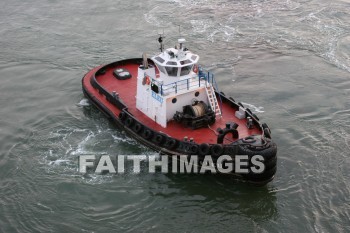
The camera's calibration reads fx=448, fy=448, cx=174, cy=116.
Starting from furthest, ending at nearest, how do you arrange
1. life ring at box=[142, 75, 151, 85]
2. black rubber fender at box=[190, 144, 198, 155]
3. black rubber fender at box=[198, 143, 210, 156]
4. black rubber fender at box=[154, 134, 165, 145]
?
life ring at box=[142, 75, 151, 85], black rubber fender at box=[154, 134, 165, 145], black rubber fender at box=[190, 144, 198, 155], black rubber fender at box=[198, 143, 210, 156]

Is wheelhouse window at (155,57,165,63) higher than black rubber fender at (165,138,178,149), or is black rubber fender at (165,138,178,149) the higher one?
wheelhouse window at (155,57,165,63)

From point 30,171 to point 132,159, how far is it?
3.90 meters

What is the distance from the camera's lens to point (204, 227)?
14.5 m

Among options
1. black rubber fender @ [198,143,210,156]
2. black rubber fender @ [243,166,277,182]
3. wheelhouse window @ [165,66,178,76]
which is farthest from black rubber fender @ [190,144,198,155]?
wheelhouse window @ [165,66,178,76]

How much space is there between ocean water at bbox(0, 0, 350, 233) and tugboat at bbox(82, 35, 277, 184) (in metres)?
1.04

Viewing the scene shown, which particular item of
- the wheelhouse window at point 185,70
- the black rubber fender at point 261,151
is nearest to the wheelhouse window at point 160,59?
the wheelhouse window at point 185,70

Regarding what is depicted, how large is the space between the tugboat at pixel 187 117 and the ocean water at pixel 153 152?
104 cm

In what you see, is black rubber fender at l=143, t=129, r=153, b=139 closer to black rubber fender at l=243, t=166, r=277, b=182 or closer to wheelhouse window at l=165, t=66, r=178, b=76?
wheelhouse window at l=165, t=66, r=178, b=76

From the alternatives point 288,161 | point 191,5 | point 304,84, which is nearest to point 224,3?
point 191,5

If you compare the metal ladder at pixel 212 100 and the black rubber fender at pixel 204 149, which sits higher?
the metal ladder at pixel 212 100

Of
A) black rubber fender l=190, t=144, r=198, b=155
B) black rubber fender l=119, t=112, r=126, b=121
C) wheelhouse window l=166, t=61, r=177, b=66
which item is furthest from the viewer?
black rubber fender l=119, t=112, r=126, b=121

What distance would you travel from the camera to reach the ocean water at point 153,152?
595 inches

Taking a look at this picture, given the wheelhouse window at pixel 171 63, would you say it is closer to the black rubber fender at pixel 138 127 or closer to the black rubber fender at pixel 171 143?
the black rubber fender at pixel 138 127

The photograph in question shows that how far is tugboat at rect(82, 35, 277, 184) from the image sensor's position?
1562cm
